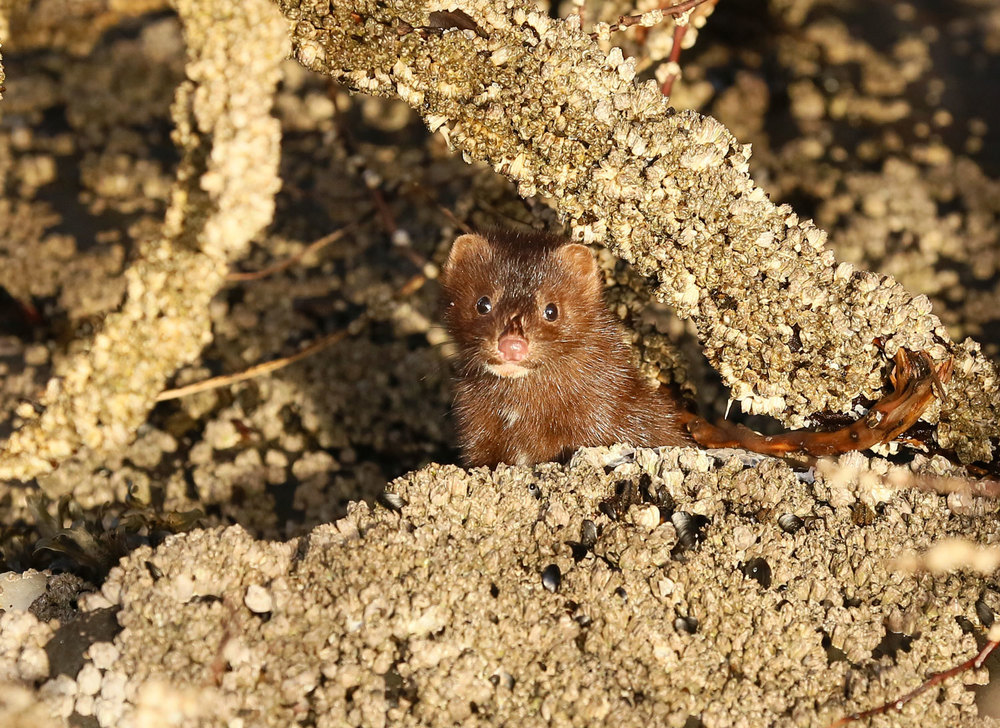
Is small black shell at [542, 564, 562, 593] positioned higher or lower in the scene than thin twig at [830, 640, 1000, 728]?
lower

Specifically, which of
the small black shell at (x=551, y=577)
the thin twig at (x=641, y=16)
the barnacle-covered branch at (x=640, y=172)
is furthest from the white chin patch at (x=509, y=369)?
the thin twig at (x=641, y=16)

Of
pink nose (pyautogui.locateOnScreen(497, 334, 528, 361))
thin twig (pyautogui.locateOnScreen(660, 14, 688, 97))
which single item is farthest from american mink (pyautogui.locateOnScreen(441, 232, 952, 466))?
thin twig (pyautogui.locateOnScreen(660, 14, 688, 97))

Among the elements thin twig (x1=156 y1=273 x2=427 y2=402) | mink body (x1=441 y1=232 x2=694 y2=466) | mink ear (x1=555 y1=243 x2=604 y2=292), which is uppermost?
mink ear (x1=555 y1=243 x2=604 y2=292)

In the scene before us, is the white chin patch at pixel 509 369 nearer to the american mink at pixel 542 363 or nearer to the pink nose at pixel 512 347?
the american mink at pixel 542 363

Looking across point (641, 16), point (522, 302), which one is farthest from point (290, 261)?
point (641, 16)

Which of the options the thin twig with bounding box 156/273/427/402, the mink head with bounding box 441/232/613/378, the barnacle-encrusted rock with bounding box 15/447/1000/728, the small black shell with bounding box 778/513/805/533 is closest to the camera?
the barnacle-encrusted rock with bounding box 15/447/1000/728

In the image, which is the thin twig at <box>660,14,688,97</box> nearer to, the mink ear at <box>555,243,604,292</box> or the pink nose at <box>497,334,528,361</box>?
the mink ear at <box>555,243,604,292</box>

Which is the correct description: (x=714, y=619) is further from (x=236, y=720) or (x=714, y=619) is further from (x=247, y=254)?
(x=247, y=254)
